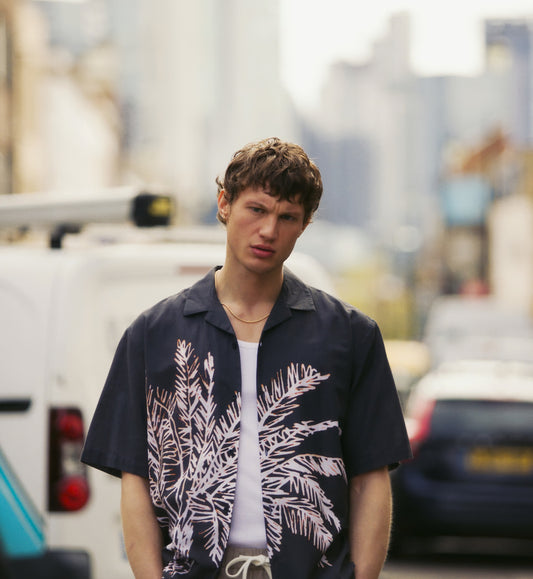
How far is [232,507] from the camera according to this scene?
9.02 feet

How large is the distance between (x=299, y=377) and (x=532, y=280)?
69.7 m

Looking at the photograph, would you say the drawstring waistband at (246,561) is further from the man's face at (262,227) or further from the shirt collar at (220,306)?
the man's face at (262,227)

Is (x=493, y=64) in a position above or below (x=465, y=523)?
above

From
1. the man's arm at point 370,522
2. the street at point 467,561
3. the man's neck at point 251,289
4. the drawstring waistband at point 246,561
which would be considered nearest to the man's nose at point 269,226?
the man's neck at point 251,289

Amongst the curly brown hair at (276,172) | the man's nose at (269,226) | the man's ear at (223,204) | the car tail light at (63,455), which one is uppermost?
the curly brown hair at (276,172)

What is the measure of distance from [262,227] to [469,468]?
6.58m

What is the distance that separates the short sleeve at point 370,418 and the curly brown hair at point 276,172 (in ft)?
1.14

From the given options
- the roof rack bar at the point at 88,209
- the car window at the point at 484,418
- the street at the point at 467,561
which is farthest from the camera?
the car window at the point at 484,418

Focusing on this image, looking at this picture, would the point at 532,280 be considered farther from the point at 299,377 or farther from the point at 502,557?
the point at 299,377

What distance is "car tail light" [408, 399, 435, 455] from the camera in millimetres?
9117

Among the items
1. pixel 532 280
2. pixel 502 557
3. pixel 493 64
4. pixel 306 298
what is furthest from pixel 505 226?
pixel 306 298

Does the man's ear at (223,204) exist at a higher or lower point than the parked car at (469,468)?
higher

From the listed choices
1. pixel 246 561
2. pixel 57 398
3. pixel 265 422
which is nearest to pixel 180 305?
pixel 265 422

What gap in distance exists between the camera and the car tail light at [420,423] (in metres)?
9.12
